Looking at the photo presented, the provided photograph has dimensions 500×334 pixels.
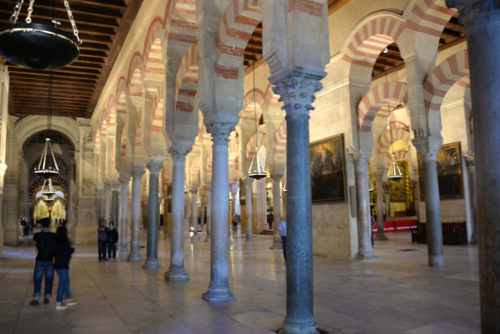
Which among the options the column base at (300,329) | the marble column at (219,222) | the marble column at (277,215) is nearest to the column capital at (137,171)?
the marble column at (277,215)

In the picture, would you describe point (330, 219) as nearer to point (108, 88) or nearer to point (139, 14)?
point (139, 14)

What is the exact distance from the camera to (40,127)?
1652 cm

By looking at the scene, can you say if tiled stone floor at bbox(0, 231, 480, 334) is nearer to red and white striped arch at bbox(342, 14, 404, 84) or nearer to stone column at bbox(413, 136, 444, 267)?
stone column at bbox(413, 136, 444, 267)

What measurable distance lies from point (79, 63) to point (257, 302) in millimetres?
9186

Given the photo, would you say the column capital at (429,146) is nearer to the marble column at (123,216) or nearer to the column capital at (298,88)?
the column capital at (298,88)

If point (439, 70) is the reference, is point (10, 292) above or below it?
below

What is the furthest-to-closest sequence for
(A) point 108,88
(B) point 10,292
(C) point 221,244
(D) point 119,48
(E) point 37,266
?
(A) point 108,88 → (D) point 119,48 → (B) point 10,292 → (C) point 221,244 → (E) point 37,266

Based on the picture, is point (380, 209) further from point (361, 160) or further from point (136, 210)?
point (136, 210)

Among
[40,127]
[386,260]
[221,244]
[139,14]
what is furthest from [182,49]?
[40,127]

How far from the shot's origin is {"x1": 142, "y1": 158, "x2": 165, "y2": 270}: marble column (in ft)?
24.2

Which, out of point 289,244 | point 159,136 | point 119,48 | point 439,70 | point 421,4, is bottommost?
point 289,244

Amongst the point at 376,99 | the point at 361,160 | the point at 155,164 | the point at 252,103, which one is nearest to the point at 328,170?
the point at 361,160

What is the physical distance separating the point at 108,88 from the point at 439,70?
30.7 feet

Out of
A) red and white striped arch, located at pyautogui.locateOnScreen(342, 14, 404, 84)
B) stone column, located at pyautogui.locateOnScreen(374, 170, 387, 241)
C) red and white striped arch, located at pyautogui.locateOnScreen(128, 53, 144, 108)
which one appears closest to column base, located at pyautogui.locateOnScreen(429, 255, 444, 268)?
red and white striped arch, located at pyautogui.locateOnScreen(342, 14, 404, 84)
